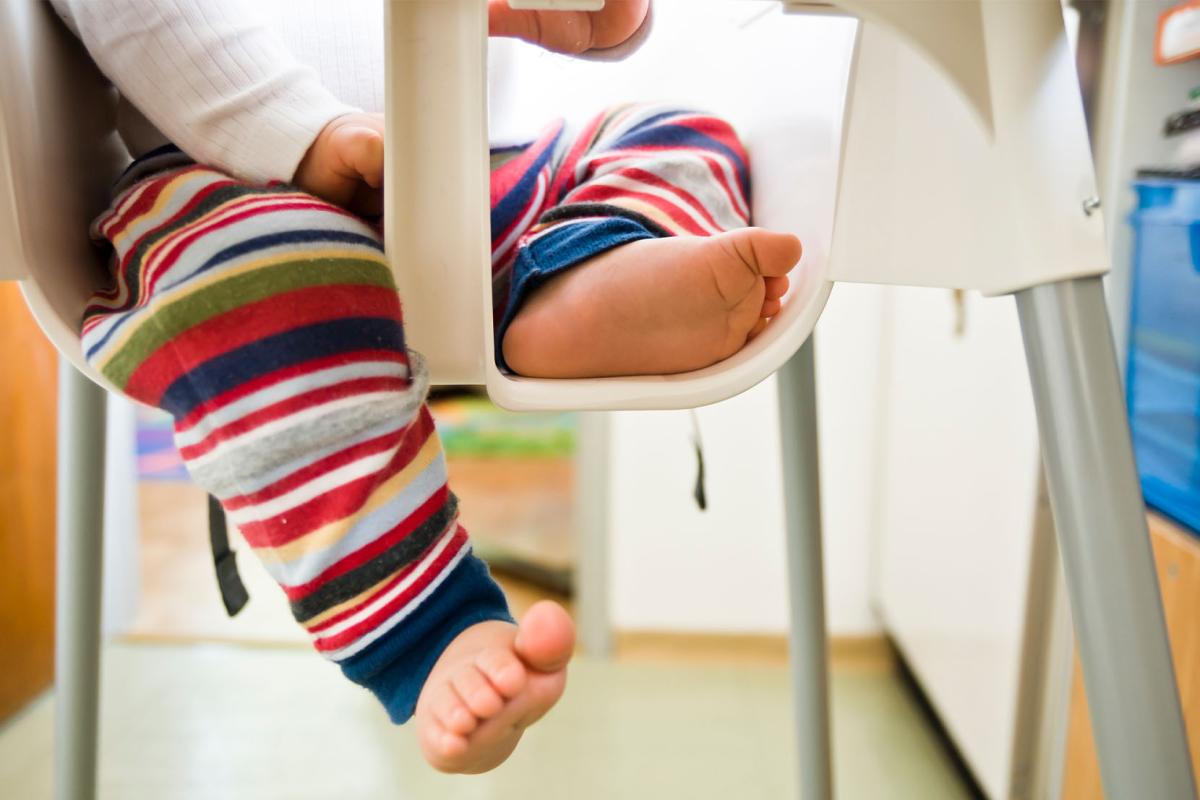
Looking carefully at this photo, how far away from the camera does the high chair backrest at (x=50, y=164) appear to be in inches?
13.3

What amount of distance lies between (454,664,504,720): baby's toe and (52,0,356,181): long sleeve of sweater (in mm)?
210

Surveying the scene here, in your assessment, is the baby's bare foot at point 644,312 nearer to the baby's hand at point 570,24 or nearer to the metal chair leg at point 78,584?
the baby's hand at point 570,24

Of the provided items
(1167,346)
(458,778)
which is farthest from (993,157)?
(458,778)

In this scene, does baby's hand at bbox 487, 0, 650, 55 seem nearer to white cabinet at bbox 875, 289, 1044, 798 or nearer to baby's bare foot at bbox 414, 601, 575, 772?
baby's bare foot at bbox 414, 601, 575, 772

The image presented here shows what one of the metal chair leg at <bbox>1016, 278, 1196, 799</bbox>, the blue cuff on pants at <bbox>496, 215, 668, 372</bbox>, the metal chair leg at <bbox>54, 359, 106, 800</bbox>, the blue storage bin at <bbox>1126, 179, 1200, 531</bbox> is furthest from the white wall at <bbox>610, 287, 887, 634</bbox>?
the metal chair leg at <bbox>1016, 278, 1196, 799</bbox>

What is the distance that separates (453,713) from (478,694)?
10 millimetres

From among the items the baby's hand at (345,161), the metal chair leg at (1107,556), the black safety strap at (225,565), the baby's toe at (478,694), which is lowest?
the black safety strap at (225,565)

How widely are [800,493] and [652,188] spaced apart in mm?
284

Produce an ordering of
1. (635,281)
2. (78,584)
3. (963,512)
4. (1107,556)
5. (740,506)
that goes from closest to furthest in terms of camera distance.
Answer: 1. (1107,556)
2. (635,281)
3. (78,584)
4. (963,512)
5. (740,506)

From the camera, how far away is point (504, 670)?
0.30 meters

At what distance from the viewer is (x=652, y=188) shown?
0.42m

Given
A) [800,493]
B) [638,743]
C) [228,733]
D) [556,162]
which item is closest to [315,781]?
[228,733]

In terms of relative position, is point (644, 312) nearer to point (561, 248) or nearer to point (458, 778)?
point (561, 248)

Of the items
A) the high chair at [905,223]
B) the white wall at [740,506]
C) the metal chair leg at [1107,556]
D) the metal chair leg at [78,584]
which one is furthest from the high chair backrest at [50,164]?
the white wall at [740,506]
